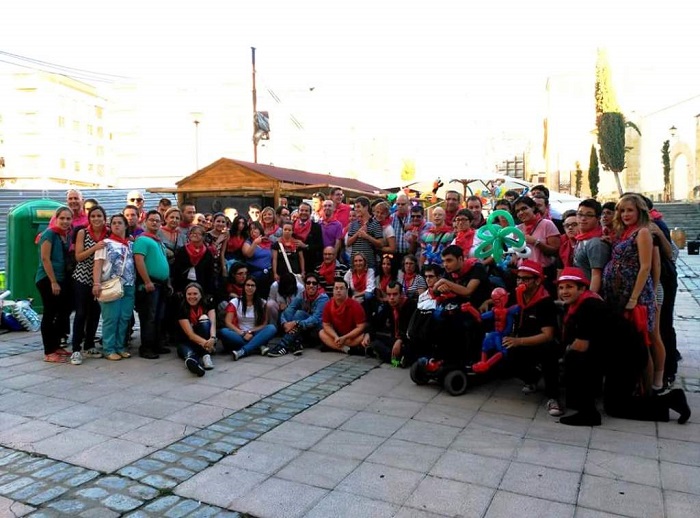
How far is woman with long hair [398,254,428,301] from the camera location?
6.64 meters

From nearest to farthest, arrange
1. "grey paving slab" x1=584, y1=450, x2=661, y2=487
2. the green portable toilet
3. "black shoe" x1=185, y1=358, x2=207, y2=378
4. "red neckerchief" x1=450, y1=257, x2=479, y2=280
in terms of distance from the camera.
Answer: "grey paving slab" x1=584, y1=450, x2=661, y2=487 → "red neckerchief" x1=450, y1=257, x2=479, y2=280 → "black shoe" x1=185, y1=358, x2=207, y2=378 → the green portable toilet

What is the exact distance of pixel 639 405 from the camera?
15.1 feet

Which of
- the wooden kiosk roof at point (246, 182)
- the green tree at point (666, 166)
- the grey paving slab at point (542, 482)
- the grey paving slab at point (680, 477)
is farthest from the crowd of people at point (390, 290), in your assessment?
the green tree at point (666, 166)

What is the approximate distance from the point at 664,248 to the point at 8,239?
8448 mm

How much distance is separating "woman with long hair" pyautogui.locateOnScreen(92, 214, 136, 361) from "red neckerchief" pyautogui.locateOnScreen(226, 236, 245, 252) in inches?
59.5

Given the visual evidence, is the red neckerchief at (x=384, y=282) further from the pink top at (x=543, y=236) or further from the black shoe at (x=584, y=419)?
the black shoe at (x=584, y=419)

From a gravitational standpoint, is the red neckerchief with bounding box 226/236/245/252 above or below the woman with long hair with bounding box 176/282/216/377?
above

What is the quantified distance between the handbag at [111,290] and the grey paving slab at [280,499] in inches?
138

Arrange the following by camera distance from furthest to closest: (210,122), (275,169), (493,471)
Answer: (210,122)
(275,169)
(493,471)

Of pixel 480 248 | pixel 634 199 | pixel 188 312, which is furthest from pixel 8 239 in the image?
pixel 634 199

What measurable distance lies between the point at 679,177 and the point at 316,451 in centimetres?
3891

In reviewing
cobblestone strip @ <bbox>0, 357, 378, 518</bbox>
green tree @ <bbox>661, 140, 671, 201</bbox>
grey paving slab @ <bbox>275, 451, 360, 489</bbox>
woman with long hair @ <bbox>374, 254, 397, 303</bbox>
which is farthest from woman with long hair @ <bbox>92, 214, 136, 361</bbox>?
green tree @ <bbox>661, 140, 671, 201</bbox>

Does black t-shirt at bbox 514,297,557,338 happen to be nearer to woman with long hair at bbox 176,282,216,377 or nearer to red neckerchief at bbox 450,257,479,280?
red neckerchief at bbox 450,257,479,280

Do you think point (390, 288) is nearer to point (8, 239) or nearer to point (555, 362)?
point (555, 362)
